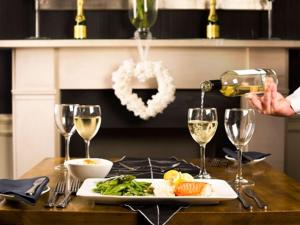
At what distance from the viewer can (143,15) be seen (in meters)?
3.03

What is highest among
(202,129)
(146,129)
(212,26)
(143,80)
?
(212,26)

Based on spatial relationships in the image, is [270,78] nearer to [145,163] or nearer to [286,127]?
[145,163]

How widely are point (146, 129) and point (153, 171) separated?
1.72m

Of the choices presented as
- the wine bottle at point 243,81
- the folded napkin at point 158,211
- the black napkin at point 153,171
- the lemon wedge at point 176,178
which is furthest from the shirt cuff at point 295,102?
the folded napkin at point 158,211

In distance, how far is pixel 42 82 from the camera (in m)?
3.11

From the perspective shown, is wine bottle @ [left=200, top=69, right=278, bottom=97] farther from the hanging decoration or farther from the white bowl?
the hanging decoration

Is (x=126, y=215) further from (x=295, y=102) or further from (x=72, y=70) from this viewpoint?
(x=72, y=70)

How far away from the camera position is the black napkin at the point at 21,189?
1.16 meters

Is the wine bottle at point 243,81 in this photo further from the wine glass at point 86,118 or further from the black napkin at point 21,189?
the black napkin at point 21,189

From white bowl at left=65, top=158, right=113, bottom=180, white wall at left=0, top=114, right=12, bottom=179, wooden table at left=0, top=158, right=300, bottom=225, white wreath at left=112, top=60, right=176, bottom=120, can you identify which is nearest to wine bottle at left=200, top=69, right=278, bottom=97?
white bowl at left=65, top=158, right=113, bottom=180

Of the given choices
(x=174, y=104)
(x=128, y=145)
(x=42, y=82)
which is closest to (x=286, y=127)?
(x=174, y=104)

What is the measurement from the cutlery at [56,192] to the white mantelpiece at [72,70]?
5.33 feet

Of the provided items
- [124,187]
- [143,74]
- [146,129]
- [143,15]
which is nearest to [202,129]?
[124,187]

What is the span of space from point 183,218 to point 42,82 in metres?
2.14
